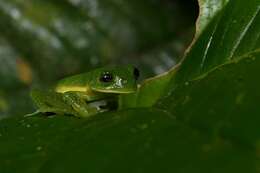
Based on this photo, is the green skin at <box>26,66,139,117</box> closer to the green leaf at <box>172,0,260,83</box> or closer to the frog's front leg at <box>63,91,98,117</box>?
the frog's front leg at <box>63,91,98,117</box>

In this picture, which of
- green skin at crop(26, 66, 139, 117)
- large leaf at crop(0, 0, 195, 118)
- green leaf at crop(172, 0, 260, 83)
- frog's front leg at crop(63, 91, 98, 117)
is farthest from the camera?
large leaf at crop(0, 0, 195, 118)

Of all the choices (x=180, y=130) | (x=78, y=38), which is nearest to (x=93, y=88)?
(x=78, y=38)

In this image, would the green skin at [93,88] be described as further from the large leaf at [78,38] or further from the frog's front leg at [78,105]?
the large leaf at [78,38]

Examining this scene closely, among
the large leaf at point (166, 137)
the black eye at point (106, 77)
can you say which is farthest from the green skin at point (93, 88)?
the large leaf at point (166, 137)

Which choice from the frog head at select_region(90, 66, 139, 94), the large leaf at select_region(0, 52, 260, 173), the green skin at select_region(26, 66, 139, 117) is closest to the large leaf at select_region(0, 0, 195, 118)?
the green skin at select_region(26, 66, 139, 117)

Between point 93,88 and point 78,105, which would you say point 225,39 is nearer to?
point 78,105

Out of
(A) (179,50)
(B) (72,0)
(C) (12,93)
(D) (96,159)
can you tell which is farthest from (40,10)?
(D) (96,159)

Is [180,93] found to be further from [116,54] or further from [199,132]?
[116,54]

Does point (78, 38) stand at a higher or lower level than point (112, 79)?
higher
